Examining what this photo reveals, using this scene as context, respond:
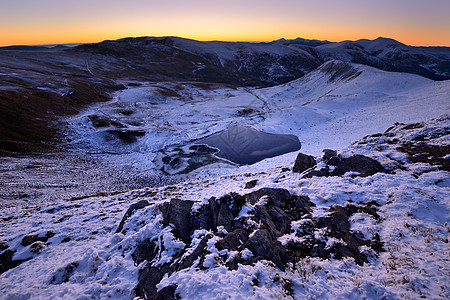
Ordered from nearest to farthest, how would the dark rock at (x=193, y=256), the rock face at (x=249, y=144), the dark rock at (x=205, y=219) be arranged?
the dark rock at (x=193, y=256) → the dark rock at (x=205, y=219) → the rock face at (x=249, y=144)

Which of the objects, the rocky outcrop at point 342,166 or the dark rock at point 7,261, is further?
the rocky outcrop at point 342,166

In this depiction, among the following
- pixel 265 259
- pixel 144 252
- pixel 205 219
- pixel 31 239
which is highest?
pixel 265 259

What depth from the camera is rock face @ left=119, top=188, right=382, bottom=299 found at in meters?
7.02

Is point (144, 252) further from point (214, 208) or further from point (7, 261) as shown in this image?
point (7, 261)

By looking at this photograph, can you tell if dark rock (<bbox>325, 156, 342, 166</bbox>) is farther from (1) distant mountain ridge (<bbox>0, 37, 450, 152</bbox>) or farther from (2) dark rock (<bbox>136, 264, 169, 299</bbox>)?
A: (1) distant mountain ridge (<bbox>0, 37, 450, 152</bbox>)

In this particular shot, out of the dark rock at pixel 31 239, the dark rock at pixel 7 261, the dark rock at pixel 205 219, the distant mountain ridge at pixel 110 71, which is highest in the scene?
the distant mountain ridge at pixel 110 71

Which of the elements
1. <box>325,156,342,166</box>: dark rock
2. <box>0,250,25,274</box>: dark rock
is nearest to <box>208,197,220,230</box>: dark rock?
<box>325,156,342,166</box>: dark rock

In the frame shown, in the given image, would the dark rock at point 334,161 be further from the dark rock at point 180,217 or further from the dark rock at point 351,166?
the dark rock at point 180,217

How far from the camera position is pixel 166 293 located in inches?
239

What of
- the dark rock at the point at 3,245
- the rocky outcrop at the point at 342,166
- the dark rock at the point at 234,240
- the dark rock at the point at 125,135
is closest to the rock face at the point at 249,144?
the dark rock at the point at 125,135

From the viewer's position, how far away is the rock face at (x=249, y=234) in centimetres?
702

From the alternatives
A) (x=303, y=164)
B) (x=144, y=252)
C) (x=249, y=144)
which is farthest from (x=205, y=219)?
(x=249, y=144)

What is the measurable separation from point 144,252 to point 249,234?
449 cm

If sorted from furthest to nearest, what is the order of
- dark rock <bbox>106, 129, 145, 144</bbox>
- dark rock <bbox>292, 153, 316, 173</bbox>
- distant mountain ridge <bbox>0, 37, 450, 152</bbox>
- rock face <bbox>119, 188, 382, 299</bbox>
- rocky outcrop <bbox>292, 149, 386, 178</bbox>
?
dark rock <bbox>106, 129, 145, 144</bbox>
distant mountain ridge <bbox>0, 37, 450, 152</bbox>
dark rock <bbox>292, 153, 316, 173</bbox>
rocky outcrop <bbox>292, 149, 386, 178</bbox>
rock face <bbox>119, 188, 382, 299</bbox>
